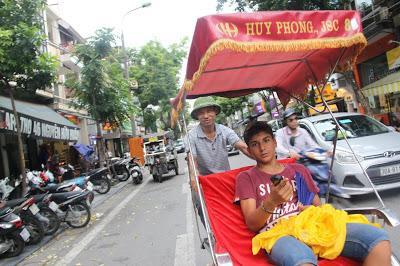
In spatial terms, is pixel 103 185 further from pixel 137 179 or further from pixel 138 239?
pixel 138 239

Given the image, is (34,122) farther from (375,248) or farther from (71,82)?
(375,248)

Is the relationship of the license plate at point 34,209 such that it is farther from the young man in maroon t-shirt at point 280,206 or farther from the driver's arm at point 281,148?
the young man in maroon t-shirt at point 280,206

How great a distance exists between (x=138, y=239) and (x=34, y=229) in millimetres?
2089

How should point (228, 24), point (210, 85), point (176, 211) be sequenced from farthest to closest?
point (176, 211) → point (210, 85) → point (228, 24)

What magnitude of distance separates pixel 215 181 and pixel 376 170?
3831 mm

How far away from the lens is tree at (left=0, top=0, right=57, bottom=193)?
858cm

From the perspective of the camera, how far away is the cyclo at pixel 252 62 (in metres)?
2.98

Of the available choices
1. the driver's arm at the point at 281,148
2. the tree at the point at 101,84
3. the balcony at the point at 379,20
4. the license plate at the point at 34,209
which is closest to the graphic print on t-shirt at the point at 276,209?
the driver's arm at the point at 281,148

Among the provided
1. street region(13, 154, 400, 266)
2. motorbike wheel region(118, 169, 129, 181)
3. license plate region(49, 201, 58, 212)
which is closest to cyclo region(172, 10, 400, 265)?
street region(13, 154, 400, 266)

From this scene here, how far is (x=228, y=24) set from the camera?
116 inches

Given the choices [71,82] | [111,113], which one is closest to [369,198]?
[111,113]

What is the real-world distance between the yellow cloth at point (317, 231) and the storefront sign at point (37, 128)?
9335 millimetres

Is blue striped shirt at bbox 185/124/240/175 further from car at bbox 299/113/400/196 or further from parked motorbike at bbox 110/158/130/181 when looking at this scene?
parked motorbike at bbox 110/158/130/181

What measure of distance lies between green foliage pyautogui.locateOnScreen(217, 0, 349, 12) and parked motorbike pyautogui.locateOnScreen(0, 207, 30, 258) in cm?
1037
